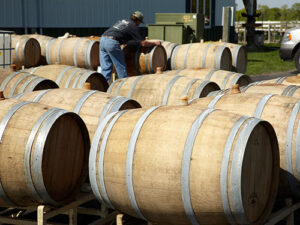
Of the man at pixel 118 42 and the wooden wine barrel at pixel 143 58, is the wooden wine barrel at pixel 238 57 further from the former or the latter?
the man at pixel 118 42

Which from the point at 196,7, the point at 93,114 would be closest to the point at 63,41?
the point at 93,114

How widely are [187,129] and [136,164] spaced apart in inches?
18.0

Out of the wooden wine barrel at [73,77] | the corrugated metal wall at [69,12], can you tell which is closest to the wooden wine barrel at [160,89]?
the wooden wine barrel at [73,77]

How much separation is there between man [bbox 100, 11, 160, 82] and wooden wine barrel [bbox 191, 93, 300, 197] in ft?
15.3

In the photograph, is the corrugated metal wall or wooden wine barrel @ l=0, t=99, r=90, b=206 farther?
the corrugated metal wall

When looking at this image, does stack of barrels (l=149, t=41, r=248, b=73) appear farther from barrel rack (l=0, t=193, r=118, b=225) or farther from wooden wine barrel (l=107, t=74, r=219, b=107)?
barrel rack (l=0, t=193, r=118, b=225)

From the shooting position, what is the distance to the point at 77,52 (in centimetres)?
1069

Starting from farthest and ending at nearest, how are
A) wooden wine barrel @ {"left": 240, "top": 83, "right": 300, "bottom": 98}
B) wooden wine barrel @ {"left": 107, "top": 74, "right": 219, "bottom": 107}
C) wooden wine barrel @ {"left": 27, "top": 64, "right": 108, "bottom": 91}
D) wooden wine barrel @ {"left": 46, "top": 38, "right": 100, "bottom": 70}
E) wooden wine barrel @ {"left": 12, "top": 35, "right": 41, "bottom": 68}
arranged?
1. wooden wine barrel @ {"left": 12, "top": 35, "right": 41, "bottom": 68}
2. wooden wine barrel @ {"left": 46, "top": 38, "right": 100, "bottom": 70}
3. wooden wine barrel @ {"left": 27, "top": 64, "right": 108, "bottom": 91}
4. wooden wine barrel @ {"left": 107, "top": 74, "right": 219, "bottom": 107}
5. wooden wine barrel @ {"left": 240, "top": 83, "right": 300, "bottom": 98}

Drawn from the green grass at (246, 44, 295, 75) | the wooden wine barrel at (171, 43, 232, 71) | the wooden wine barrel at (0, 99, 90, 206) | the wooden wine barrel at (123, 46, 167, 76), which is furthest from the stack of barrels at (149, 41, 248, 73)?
the green grass at (246, 44, 295, 75)

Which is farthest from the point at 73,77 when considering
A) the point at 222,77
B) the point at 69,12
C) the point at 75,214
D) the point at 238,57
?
the point at 69,12

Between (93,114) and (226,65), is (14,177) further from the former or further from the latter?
(226,65)

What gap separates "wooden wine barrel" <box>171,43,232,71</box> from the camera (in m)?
9.58

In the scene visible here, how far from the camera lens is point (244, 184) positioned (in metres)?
3.82

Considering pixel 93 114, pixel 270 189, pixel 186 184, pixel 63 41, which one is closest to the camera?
pixel 186 184
